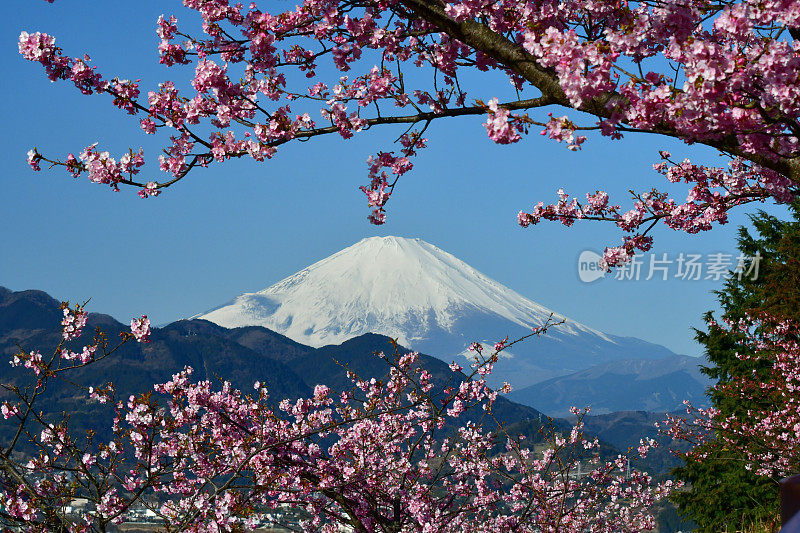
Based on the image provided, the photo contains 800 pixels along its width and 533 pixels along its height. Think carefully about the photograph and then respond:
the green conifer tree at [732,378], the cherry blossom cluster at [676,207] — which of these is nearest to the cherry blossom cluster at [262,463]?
the cherry blossom cluster at [676,207]

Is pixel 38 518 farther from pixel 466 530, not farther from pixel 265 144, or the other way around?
pixel 466 530

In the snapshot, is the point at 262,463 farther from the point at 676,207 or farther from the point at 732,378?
the point at 732,378

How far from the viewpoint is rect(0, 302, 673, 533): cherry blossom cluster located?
543cm

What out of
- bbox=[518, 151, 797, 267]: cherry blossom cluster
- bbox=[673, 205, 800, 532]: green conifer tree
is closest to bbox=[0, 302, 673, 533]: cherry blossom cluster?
bbox=[518, 151, 797, 267]: cherry blossom cluster

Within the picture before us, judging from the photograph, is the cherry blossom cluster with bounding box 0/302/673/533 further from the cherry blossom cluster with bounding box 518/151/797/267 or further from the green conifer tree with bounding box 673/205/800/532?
the green conifer tree with bounding box 673/205/800/532

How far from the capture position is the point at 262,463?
6902 mm

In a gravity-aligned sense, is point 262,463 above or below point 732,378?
below

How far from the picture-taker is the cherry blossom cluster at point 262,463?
5430 millimetres

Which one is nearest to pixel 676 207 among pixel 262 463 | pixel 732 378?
pixel 262 463

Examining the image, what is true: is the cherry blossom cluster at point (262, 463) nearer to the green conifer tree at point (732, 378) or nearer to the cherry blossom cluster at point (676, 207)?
the cherry blossom cluster at point (676, 207)

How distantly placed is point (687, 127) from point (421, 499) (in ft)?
22.5

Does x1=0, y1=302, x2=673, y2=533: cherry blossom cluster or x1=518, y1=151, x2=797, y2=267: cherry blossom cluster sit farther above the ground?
x1=518, y1=151, x2=797, y2=267: cherry blossom cluster

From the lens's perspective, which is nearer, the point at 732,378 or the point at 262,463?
the point at 262,463

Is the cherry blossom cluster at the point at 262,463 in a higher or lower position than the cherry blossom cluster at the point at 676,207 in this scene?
lower
